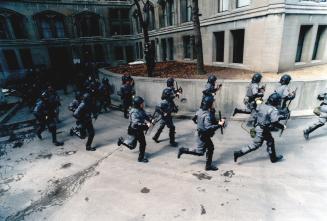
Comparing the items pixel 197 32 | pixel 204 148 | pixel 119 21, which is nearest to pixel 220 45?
pixel 197 32

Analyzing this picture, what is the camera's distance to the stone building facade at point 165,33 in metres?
10.8

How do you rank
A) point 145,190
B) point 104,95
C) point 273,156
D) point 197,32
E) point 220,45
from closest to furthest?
point 145,190, point 273,156, point 104,95, point 197,32, point 220,45

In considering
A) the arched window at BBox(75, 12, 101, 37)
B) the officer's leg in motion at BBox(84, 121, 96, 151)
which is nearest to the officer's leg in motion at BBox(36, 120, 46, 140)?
the officer's leg in motion at BBox(84, 121, 96, 151)

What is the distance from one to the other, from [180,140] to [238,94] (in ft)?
10.4

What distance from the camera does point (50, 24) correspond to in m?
25.1

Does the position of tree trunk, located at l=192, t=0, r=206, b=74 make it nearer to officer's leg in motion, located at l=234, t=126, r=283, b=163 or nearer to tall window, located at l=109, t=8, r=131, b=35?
officer's leg in motion, located at l=234, t=126, r=283, b=163

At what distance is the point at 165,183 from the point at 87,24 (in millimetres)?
27893

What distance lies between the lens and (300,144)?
5.96 metres

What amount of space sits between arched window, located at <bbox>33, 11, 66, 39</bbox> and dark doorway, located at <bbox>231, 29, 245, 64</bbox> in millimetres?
22201

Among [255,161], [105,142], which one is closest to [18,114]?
[105,142]

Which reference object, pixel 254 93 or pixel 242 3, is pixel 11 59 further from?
pixel 254 93

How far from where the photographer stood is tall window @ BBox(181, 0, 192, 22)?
17.3m

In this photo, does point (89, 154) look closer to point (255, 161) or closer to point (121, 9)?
point (255, 161)

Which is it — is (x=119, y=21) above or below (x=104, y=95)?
above
